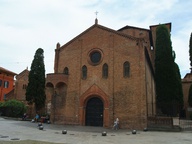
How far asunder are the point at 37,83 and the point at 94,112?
11276 mm

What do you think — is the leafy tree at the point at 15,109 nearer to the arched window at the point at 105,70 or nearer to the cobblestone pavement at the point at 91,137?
the cobblestone pavement at the point at 91,137

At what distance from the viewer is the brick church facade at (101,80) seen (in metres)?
19.0

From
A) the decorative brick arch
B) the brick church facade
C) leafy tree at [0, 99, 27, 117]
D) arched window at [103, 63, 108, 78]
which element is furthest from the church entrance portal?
leafy tree at [0, 99, 27, 117]

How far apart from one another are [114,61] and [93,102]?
200 inches

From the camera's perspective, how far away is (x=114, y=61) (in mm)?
20672

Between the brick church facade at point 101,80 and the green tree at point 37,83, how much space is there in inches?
222

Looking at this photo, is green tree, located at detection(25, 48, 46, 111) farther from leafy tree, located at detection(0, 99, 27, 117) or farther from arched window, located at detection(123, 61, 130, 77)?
arched window, located at detection(123, 61, 130, 77)

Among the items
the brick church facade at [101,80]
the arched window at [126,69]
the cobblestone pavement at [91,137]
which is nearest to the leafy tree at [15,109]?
the brick church facade at [101,80]

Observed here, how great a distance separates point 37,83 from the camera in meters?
28.0

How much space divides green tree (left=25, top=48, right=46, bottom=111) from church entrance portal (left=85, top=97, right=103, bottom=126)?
9723mm

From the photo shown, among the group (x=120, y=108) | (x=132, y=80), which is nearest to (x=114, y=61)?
(x=132, y=80)

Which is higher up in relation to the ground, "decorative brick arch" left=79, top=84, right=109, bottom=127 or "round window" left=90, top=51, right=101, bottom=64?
"round window" left=90, top=51, right=101, bottom=64

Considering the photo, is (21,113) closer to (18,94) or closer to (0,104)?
(0,104)

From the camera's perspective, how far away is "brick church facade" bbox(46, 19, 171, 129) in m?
19.0
